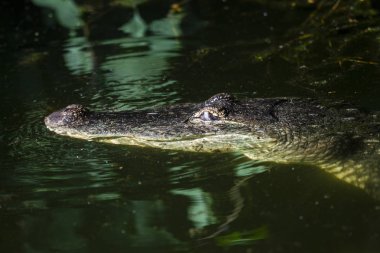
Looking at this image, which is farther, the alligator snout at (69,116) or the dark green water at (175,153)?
the alligator snout at (69,116)

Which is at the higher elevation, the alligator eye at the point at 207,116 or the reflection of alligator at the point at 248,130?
the alligator eye at the point at 207,116

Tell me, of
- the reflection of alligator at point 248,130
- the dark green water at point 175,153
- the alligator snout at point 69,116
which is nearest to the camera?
the dark green water at point 175,153

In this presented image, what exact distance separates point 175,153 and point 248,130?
0.65m

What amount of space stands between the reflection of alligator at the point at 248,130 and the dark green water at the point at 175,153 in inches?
5.3

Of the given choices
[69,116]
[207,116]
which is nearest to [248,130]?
[207,116]

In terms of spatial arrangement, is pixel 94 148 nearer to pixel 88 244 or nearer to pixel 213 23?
pixel 88 244

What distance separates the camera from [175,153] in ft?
15.8

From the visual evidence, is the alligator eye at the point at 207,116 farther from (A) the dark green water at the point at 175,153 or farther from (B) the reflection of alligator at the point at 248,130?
(A) the dark green water at the point at 175,153

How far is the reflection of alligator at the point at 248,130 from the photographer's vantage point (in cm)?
472

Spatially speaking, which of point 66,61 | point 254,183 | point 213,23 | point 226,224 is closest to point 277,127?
point 254,183

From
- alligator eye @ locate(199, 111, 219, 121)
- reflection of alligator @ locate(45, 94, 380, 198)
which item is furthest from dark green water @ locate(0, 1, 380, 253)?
alligator eye @ locate(199, 111, 219, 121)

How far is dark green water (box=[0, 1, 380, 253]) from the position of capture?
142 inches

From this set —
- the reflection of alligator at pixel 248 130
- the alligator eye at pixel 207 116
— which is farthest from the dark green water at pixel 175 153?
the alligator eye at pixel 207 116

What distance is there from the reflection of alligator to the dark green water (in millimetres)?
135
